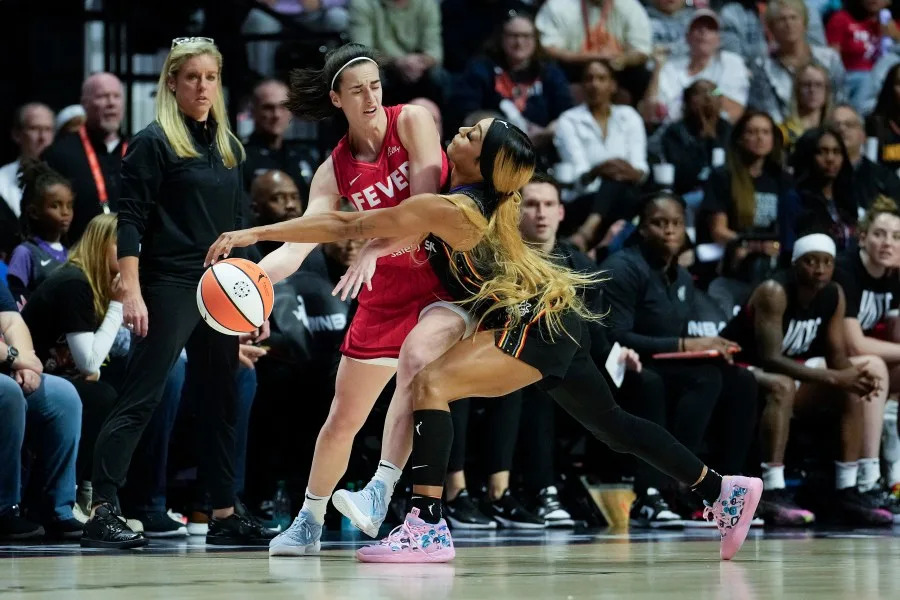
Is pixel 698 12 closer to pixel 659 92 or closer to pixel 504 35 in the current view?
pixel 659 92

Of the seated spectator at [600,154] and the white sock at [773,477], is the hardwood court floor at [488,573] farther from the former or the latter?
the seated spectator at [600,154]

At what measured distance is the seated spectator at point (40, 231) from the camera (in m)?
6.90

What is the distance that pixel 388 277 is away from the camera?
5199 millimetres

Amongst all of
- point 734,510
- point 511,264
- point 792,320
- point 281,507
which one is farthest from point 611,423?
point 792,320

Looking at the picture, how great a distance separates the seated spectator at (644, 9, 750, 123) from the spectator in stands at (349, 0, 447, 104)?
1.85 metres

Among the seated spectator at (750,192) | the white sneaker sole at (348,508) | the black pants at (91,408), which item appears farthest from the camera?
the seated spectator at (750,192)

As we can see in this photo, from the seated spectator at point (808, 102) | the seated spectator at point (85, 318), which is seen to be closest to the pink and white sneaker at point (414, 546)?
the seated spectator at point (85, 318)

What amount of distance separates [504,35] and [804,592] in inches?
259

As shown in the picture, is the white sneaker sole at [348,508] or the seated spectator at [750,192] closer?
the white sneaker sole at [348,508]

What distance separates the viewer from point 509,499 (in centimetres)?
723

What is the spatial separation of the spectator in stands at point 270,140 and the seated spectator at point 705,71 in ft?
10.5

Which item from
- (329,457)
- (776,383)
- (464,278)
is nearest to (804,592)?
(464,278)

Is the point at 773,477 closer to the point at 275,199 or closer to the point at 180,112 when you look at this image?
the point at 275,199

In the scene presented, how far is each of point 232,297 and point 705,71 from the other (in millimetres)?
6800
